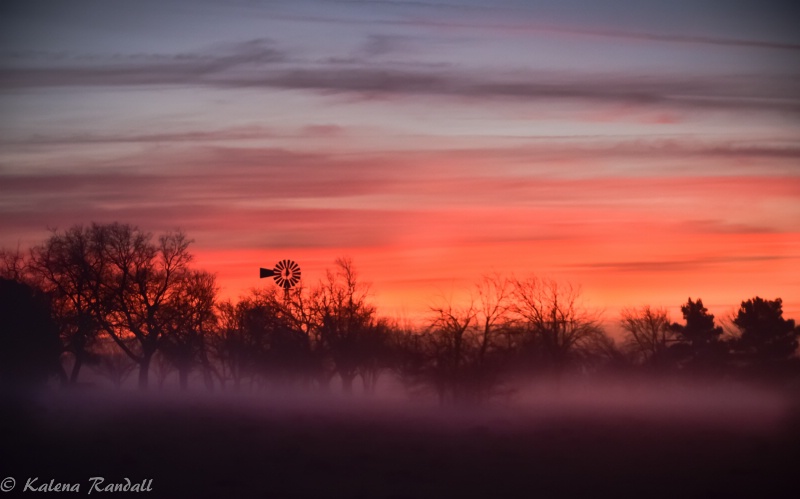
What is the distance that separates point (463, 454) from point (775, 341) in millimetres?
55698

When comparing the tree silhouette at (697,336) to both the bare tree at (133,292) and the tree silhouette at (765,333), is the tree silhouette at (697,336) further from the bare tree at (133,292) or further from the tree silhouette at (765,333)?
the bare tree at (133,292)

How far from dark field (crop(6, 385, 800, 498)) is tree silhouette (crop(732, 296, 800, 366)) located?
99.9ft

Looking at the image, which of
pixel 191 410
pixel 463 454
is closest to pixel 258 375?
pixel 191 410

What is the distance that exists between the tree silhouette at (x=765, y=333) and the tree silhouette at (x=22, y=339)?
5758 centimetres

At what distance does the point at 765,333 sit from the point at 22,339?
60.5 metres

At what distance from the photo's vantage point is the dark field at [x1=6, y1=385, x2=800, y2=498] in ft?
97.3

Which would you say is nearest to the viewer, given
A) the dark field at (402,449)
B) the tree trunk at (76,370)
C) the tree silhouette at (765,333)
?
the dark field at (402,449)

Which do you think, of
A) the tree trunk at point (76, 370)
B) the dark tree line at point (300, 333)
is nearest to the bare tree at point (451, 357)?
the dark tree line at point (300, 333)

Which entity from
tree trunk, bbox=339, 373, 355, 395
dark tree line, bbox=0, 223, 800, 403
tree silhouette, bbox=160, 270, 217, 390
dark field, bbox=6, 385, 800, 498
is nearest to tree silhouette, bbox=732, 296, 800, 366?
dark tree line, bbox=0, 223, 800, 403

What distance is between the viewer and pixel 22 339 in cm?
5225

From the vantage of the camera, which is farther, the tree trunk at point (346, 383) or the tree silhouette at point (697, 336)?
the tree silhouette at point (697, 336)

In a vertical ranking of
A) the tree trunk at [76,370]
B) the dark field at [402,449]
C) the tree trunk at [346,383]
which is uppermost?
the tree trunk at [76,370]

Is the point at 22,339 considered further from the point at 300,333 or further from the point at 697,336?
the point at 697,336

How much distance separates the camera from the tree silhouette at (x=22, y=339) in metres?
51.3
